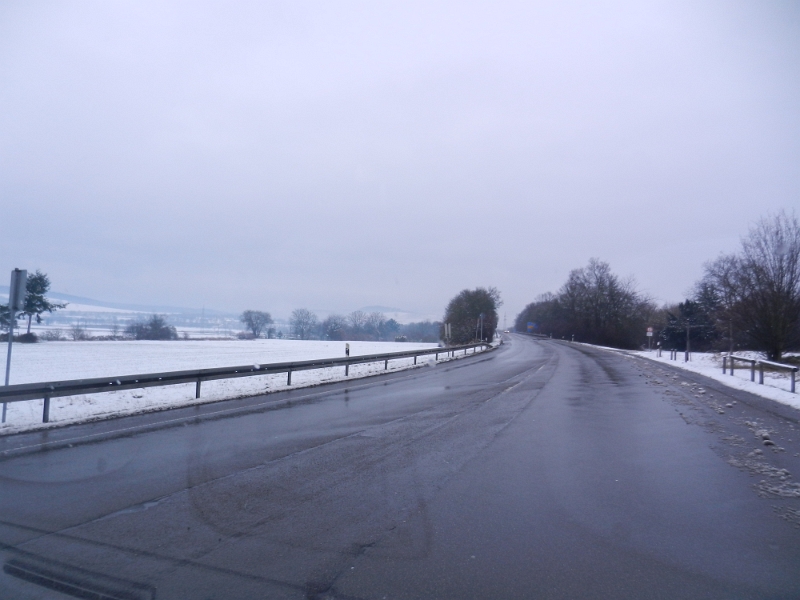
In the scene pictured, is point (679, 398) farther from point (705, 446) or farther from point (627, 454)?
point (627, 454)

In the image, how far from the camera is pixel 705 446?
10766 mm

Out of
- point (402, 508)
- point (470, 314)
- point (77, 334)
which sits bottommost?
point (402, 508)

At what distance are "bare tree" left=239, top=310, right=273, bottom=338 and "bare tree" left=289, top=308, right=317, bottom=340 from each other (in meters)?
4.17

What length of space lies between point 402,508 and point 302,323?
9586 centimetres

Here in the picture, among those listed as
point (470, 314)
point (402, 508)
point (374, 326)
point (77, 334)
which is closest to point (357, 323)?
point (374, 326)

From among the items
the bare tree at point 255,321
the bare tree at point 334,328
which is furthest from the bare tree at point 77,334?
the bare tree at point 334,328

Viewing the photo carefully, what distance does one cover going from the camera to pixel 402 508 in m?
6.91

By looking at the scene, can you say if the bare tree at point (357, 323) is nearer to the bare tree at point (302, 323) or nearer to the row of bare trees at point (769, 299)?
the bare tree at point (302, 323)

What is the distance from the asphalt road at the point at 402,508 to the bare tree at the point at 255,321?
283 feet

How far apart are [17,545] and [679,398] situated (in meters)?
17.6

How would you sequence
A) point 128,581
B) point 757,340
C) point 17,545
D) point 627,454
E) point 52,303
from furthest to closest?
point 52,303 → point 757,340 → point 627,454 → point 17,545 → point 128,581

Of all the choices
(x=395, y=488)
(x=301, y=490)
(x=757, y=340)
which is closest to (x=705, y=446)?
(x=395, y=488)

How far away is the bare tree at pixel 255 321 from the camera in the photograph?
321 feet

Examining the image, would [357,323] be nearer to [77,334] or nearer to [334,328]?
[334,328]
